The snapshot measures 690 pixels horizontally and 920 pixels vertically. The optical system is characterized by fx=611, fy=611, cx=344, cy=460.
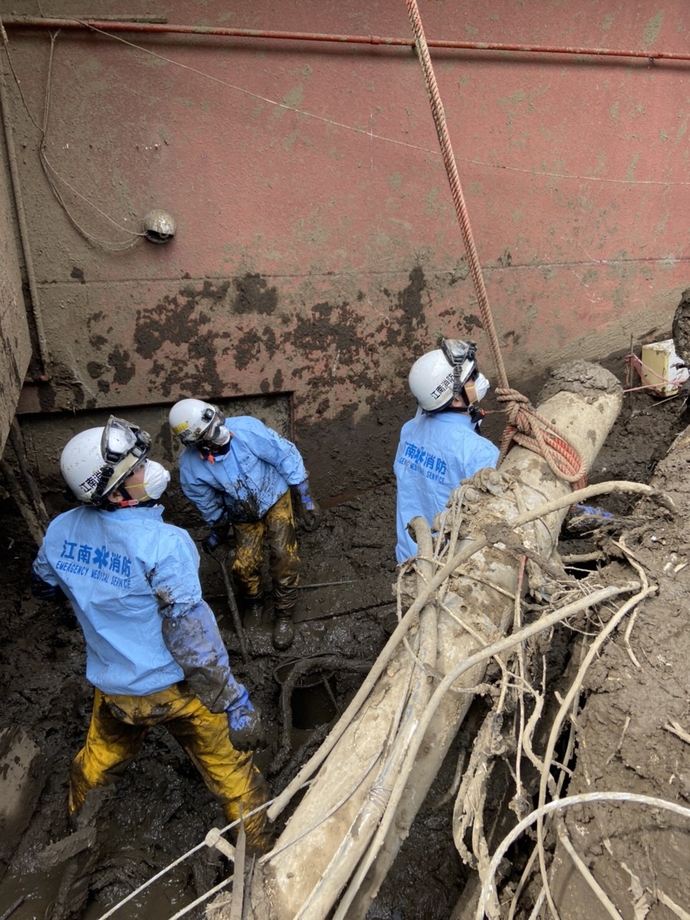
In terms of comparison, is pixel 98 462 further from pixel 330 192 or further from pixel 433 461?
pixel 330 192

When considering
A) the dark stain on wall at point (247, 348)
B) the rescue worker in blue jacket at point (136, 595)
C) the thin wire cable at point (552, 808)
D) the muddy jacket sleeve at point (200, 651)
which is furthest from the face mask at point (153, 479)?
the thin wire cable at point (552, 808)

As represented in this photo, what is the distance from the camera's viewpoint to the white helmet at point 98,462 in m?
2.51

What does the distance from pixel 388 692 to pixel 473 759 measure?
0.28m

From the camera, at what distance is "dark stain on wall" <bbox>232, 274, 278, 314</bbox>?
426cm

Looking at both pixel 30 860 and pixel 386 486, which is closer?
pixel 30 860

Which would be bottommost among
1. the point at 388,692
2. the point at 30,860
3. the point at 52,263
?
the point at 30,860

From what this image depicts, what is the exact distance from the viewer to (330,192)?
428cm

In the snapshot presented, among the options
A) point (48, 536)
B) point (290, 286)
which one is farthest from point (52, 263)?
point (48, 536)

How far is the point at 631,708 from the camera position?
1.51 meters

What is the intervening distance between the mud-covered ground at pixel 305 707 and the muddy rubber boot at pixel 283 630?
7cm

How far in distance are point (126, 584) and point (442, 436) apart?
1666mm

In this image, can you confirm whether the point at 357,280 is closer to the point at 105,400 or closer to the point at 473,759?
the point at 105,400

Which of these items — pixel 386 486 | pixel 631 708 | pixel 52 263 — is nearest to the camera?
pixel 631 708

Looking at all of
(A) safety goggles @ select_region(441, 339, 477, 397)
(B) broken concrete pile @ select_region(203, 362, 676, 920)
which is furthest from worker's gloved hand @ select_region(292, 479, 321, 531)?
(B) broken concrete pile @ select_region(203, 362, 676, 920)
